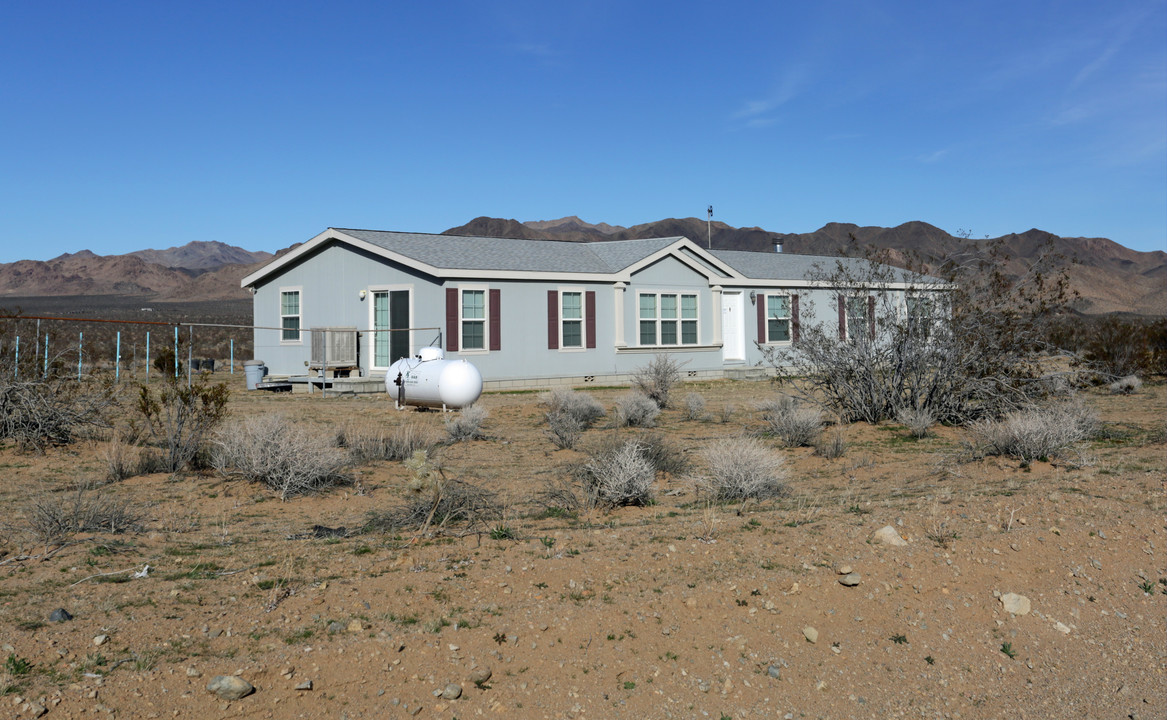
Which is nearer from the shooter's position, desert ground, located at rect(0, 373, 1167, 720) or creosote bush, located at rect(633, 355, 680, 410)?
desert ground, located at rect(0, 373, 1167, 720)

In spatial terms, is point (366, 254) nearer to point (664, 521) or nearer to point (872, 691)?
point (664, 521)

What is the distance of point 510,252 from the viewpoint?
23281mm

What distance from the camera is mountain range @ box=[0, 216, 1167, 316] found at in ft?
346

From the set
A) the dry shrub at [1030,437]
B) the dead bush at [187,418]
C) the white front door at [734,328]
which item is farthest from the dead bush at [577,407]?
the white front door at [734,328]

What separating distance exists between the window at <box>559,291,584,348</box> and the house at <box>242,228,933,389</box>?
0.13 feet

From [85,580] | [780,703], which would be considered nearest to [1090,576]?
[780,703]

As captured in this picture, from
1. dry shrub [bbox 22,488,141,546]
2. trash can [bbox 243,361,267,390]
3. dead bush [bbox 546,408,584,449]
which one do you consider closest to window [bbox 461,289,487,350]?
trash can [bbox 243,361,267,390]

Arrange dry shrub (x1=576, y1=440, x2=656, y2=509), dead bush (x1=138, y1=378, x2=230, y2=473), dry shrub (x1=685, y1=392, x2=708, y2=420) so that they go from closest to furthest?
dry shrub (x1=576, y1=440, x2=656, y2=509) → dead bush (x1=138, y1=378, x2=230, y2=473) → dry shrub (x1=685, y1=392, x2=708, y2=420)

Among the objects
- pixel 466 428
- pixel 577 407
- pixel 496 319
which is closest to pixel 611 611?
pixel 466 428

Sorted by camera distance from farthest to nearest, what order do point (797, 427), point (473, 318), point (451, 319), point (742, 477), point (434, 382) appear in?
point (473, 318), point (451, 319), point (434, 382), point (797, 427), point (742, 477)

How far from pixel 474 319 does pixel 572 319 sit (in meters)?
2.88

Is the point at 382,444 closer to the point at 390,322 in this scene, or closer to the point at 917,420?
the point at 917,420

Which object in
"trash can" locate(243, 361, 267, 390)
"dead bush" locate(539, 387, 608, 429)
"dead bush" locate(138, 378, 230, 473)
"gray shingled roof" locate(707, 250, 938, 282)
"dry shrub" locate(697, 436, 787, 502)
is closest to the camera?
"dry shrub" locate(697, 436, 787, 502)

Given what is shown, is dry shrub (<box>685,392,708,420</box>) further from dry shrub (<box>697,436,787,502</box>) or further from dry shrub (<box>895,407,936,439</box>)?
dry shrub (<box>697,436,787,502</box>)
